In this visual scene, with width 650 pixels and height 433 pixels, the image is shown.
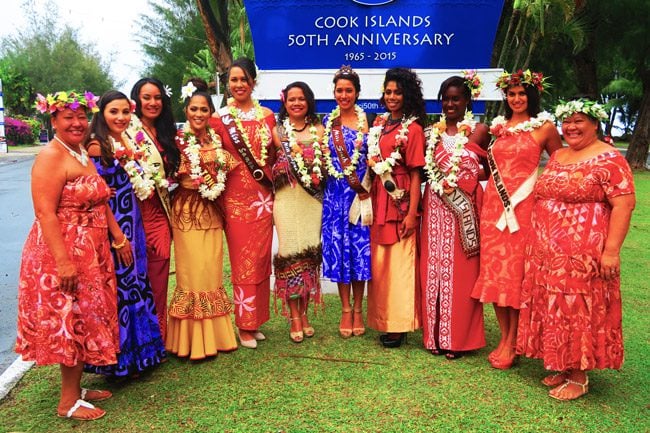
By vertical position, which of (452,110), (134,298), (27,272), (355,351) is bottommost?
(355,351)

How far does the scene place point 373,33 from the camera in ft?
21.0

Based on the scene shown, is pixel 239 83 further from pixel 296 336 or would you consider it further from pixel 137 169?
pixel 296 336

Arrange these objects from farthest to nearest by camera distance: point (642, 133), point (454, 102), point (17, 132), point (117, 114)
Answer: point (17, 132)
point (642, 133)
point (454, 102)
point (117, 114)

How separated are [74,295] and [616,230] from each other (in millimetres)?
3277

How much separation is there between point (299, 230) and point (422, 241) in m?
1.01

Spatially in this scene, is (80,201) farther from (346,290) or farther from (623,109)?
(623,109)

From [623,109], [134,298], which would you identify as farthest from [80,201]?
[623,109]

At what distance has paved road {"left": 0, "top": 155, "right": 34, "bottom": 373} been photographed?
16.9 ft

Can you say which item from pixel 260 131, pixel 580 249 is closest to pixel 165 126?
pixel 260 131

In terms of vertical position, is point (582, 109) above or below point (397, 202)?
above

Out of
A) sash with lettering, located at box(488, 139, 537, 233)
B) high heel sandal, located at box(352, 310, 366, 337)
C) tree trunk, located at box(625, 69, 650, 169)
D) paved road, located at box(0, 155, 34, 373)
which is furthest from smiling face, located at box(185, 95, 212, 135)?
tree trunk, located at box(625, 69, 650, 169)

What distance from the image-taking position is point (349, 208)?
467 centimetres

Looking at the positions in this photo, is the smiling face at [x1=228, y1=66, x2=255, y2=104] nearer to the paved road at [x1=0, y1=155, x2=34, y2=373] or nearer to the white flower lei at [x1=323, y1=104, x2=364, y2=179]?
the white flower lei at [x1=323, y1=104, x2=364, y2=179]

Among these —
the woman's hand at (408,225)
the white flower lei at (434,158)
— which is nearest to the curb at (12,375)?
the woman's hand at (408,225)
